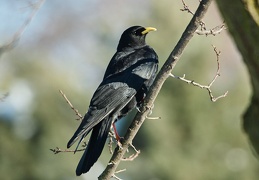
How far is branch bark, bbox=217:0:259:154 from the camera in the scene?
3043 millimetres

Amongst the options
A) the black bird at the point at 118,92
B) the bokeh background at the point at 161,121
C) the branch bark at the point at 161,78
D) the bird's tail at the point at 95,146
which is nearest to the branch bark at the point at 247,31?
the branch bark at the point at 161,78

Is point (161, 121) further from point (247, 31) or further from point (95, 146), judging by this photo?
point (247, 31)

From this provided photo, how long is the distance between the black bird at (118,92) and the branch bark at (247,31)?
8.79ft

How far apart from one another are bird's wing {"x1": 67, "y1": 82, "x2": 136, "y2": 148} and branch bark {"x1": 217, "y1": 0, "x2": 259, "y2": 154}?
290 centimetres

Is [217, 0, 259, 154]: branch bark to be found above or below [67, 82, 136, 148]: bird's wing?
above

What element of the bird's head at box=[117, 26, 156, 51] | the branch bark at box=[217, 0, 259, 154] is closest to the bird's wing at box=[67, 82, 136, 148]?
the bird's head at box=[117, 26, 156, 51]

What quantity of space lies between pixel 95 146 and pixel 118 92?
1.96 feet

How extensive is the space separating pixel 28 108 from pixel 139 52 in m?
8.73

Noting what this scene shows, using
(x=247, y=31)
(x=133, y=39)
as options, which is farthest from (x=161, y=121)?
(x=247, y=31)

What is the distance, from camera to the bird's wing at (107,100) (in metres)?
6.01

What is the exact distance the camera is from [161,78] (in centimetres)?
520

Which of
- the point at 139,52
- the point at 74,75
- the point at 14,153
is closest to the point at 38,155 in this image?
the point at 14,153

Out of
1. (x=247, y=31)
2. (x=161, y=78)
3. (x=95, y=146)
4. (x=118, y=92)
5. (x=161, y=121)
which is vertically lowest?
Result: (x=161, y=121)

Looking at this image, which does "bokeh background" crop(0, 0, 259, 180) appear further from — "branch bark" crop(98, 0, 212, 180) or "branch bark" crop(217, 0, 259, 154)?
"branch bark" crop(217, 0, 259, 154)
